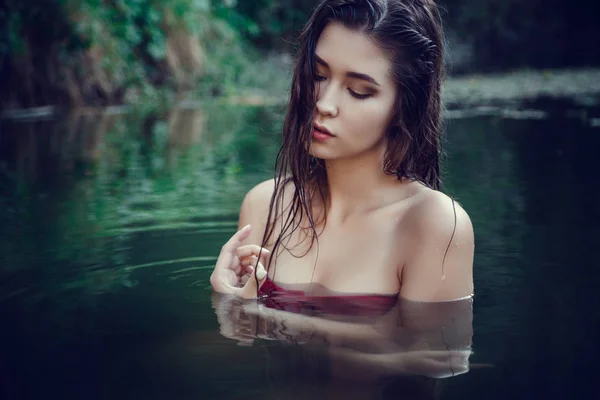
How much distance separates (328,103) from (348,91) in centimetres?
8

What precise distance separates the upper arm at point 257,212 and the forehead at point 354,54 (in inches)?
23.7

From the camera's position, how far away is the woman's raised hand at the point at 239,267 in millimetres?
2734

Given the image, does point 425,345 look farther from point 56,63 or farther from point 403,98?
point 56,63

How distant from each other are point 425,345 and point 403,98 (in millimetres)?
773

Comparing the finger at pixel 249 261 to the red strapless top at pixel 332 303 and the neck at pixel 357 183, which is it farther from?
the neck at pixel 357 183

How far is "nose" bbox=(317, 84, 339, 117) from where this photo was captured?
103 inches

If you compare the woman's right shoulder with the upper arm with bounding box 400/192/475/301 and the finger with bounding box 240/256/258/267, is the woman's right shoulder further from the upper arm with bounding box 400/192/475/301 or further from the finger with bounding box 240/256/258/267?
the upper arm with bounding box 400/192/475/301

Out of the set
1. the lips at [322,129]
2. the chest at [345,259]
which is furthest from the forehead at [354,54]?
the chest at [345,259]

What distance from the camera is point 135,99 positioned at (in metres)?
10.7

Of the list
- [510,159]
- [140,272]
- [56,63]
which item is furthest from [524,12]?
[140,272]

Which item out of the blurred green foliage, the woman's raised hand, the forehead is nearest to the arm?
the woman's raised hand

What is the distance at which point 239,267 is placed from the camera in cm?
291

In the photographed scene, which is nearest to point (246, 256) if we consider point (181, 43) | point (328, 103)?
point (328, 103)

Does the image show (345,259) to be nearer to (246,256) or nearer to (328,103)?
(246,256)
